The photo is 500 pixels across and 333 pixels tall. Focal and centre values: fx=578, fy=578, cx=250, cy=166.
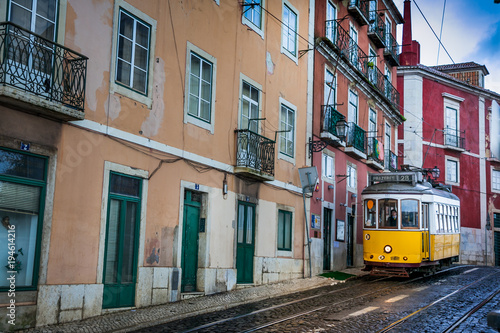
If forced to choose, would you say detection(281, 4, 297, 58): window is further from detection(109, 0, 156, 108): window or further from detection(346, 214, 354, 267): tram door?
detection(346, 214, 354, 267): tram door

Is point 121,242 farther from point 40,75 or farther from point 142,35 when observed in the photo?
point 142,35

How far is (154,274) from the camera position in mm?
11055

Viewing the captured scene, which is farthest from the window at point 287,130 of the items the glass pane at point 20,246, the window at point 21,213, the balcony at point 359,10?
the glass pane at point 20,246

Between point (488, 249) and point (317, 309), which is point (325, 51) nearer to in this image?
point (317, 309)

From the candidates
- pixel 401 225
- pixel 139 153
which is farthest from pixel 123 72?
pixel 401 225

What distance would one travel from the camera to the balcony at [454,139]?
1320 inches

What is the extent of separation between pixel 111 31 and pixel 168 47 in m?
1.71

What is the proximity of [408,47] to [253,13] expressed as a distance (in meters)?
21.4

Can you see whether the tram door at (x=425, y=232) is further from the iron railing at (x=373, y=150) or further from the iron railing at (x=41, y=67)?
the iron railing at (x=41, y=67)

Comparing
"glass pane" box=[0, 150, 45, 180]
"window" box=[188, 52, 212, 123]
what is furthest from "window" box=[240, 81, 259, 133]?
"glass pane" box=[0, 150, 45, 180]

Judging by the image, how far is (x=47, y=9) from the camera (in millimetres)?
9055

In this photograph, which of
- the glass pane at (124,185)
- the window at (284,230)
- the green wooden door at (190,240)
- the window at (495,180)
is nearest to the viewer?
the glass pane at (124,185)

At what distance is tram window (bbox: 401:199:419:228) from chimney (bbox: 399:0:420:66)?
18911 millimetres

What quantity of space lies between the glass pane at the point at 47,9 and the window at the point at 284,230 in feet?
30.5
